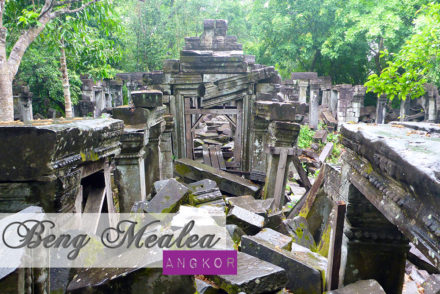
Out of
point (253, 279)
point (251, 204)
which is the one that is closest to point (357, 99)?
point (251, 204)

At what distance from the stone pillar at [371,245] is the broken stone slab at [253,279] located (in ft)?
2.14

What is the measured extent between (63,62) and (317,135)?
1127 centimetres

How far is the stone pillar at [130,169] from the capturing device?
3.92 metres

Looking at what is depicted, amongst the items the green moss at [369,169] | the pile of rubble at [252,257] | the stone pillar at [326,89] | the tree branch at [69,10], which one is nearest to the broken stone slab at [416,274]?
the pile of rubble at [252,257]

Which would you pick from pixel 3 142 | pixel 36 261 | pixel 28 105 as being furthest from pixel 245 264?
pixel 28 105

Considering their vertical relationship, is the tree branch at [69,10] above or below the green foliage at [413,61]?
above

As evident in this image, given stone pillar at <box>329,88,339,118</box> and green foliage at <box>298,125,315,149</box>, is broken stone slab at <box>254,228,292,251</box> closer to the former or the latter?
green foliage at <box>298,125,315,149</box>

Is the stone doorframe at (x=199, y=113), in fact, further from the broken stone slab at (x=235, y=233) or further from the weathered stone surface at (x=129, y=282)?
the weathered stone surface at (x=129, y=282)

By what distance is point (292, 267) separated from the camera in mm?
2816

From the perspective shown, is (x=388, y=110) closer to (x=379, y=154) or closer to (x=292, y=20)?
(x=292, y=20)

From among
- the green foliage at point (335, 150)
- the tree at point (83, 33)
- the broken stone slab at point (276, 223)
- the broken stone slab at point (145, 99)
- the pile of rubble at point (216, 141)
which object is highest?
the tree at point (83, 33)

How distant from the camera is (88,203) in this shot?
254cm

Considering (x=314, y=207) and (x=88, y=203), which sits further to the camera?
(x=314, y=207)

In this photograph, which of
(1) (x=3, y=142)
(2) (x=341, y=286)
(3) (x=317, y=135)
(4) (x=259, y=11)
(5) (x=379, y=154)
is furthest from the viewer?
(4) (x=259, y=11)
